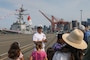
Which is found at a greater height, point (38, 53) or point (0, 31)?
point (38, 53)

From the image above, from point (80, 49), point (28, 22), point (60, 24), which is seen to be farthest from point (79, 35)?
point (60, 24)

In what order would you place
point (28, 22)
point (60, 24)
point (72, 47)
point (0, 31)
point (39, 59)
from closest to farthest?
point (72, 47)
point (39, 59)
point (0, 31)
point (28, 22)
point (60, 24)

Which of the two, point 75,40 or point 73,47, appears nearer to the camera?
point 73,47

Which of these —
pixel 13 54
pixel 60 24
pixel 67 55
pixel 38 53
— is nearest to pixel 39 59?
pixel 38 53

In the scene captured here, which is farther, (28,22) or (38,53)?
(28,22)

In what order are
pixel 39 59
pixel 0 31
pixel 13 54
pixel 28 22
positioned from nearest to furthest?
pixel 13 54 → pixel 39 59 → pixel 0 31 → pixel 28 22

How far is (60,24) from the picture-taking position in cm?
17050

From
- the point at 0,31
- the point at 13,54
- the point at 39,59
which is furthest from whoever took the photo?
the point at 0,31

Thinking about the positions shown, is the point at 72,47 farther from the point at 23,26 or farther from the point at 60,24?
the point at 60,24

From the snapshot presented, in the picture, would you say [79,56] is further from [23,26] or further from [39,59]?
[23,26]

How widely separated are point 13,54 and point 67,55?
3.07 metres

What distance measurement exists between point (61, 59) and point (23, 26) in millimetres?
119074

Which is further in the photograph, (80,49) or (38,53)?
(38,53)

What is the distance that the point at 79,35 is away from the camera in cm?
436
